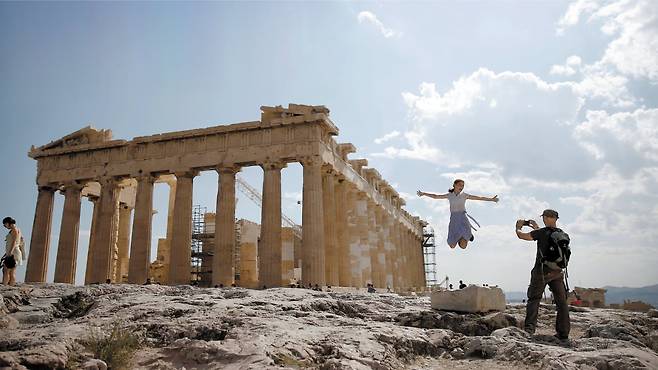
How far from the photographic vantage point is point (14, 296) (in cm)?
1077

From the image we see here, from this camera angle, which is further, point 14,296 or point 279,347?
point 14,296

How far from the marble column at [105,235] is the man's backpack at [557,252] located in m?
26.2

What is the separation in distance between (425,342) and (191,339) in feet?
10.8

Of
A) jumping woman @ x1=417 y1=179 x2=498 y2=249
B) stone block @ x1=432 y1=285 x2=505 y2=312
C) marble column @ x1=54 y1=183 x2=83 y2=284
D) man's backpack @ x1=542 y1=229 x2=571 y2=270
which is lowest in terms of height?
stone block @ x1=432 y1=285 x2=505 y2=312

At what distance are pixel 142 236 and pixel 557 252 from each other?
78.6 ft

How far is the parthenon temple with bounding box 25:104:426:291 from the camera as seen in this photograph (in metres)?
24.6

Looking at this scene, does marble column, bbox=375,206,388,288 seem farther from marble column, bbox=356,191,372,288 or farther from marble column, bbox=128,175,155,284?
marble column, bbox=128,175,155,284

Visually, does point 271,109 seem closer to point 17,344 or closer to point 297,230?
point 17,344

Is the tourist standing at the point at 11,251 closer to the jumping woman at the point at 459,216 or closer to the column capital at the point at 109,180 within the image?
the jumping woman at the point at 459,216

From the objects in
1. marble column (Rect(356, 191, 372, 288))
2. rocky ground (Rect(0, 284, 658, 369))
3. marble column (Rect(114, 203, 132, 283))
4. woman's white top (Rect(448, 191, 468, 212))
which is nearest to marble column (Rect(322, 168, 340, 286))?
marble column (Rect(356, 191, 372, 288))

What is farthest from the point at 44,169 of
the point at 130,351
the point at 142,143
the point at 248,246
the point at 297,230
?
the point at 130,351

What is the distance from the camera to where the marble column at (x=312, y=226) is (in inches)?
924

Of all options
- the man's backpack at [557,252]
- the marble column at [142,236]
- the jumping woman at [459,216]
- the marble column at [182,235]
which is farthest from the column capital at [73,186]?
the man's backpack at [557,252]

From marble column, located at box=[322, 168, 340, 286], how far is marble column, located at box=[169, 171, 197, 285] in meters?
7.13
